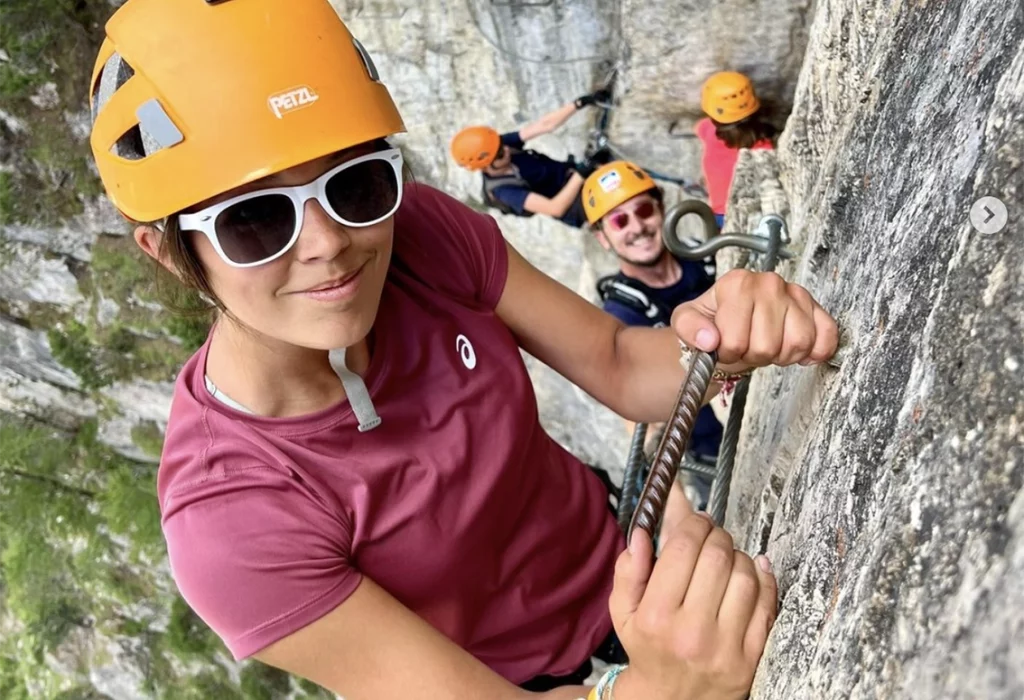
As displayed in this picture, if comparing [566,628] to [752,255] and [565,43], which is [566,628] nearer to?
[752,255]

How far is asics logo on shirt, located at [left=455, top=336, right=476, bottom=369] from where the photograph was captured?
185 centimetres

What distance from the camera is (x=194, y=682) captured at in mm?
9742

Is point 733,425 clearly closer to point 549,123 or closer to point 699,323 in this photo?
point 699,323

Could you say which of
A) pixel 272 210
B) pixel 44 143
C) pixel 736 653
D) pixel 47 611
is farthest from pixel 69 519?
pixel 736 653

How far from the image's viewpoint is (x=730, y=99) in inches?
201

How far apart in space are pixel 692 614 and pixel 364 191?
1.00 meters

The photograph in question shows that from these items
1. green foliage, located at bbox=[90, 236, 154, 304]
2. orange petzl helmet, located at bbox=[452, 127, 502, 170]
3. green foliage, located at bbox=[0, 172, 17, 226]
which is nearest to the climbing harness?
orange petzl helmet, located at bbox=[452, 127, 502, 170]

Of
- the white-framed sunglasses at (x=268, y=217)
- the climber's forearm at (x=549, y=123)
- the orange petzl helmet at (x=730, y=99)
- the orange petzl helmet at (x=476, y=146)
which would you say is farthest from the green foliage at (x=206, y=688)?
the white-framed sunglasses at (x=268, y=217)

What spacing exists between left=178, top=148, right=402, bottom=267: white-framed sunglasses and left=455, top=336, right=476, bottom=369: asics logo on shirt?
1.56ft

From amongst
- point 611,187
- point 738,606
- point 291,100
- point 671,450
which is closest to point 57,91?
point 611,187

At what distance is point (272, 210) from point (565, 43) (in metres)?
5.59

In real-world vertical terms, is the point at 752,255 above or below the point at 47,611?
above

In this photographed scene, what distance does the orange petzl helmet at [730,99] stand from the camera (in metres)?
5.08

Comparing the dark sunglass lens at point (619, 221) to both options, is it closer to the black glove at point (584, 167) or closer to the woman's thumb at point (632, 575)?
the black glove at point (584, 167)
